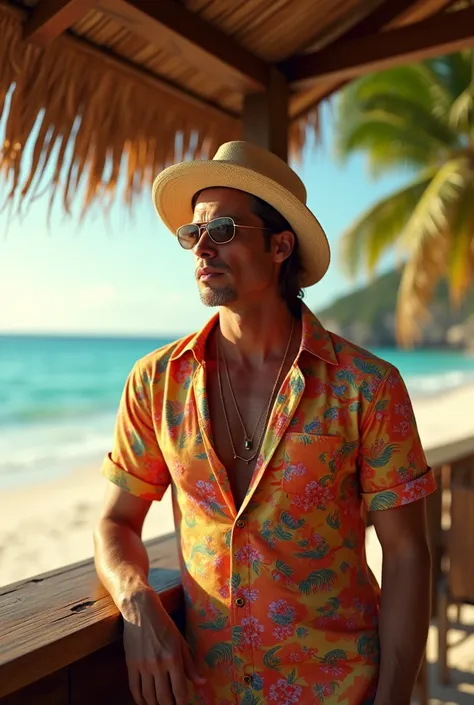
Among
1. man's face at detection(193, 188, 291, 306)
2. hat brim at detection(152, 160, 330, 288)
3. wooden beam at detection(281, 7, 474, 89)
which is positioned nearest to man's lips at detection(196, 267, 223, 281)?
man's face at detection(193, 188, 291, 306)

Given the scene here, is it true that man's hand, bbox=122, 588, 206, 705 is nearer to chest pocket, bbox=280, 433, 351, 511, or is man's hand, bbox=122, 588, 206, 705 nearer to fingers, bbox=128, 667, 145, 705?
fingers, bbox=128, 667, 145, 705

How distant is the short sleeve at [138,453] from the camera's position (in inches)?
64.7

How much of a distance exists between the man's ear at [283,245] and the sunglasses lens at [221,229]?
149mm

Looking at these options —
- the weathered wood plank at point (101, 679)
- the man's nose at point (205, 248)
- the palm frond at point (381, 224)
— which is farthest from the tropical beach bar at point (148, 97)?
the palm frond at point (381, 224)

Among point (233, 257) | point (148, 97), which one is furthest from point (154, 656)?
point (148, 97)

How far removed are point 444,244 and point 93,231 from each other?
122ft

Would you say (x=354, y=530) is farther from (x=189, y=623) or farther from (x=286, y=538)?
(x=189, y=623)

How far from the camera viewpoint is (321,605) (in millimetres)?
1497

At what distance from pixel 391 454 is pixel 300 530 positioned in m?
0.26

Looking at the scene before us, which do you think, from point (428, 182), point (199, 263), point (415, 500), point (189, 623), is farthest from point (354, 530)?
point (428, 182)

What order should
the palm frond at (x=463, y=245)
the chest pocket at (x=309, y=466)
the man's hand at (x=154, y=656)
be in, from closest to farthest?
1. the man's hand at (x=154, y=656)
2. the chest pocket at (x=309, y=466)
3. the palm frond at (x=463, y=245)

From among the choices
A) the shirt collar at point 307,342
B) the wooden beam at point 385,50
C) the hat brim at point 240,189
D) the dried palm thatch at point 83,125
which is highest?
the wooden beam at point 385,50

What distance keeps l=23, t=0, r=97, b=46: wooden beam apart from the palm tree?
8.03 meters

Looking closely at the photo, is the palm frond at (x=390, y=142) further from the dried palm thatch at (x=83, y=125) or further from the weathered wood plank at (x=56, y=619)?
the weathered wood plank at (x=56, y=619)
